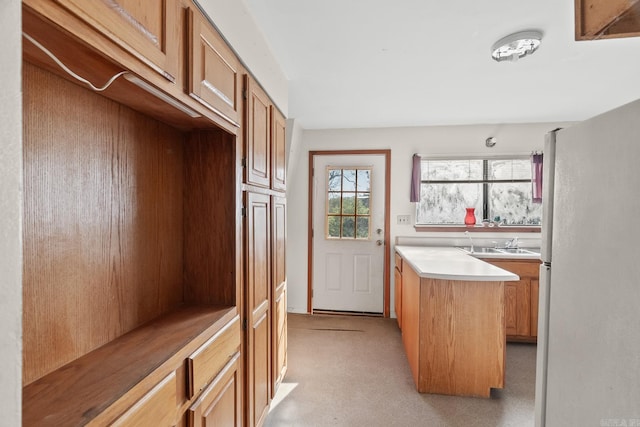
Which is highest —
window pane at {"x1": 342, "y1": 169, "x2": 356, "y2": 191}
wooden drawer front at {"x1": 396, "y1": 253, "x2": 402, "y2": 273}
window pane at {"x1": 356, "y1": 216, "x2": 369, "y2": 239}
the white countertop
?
window pane at {"x1": 342, "y1": 169, "x2": 356, "y2": 191}

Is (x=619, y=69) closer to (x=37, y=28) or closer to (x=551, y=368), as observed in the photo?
(x=551, y=368)

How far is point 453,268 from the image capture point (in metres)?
2.21

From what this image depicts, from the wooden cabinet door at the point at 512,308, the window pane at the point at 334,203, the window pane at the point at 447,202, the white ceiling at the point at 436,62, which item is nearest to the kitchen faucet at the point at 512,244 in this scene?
the window pane at the point at 447,202

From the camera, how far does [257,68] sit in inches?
64.8

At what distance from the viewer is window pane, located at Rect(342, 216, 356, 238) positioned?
3707 mm

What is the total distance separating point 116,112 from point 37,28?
521 mm

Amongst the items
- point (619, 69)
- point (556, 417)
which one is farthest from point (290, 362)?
point (619, 69)

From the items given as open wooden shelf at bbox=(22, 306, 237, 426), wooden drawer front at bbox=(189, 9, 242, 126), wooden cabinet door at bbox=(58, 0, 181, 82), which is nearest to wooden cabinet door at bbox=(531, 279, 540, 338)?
open wooden shelf at bbox=(22, 306, 237, 426)

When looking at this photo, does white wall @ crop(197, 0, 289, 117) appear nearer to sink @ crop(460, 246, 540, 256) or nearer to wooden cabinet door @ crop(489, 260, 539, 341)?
sink @ crop(460, 246, 540, 256)

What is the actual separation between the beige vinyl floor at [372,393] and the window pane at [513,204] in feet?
4.66

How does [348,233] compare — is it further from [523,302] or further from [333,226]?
[523,302]

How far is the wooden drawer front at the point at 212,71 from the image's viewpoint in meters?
1.01

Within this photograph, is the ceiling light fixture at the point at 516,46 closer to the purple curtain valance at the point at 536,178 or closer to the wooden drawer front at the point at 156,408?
the purple curtain valance at the point at 536,178

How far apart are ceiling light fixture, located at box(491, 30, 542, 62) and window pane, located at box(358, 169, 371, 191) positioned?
1.90 m
